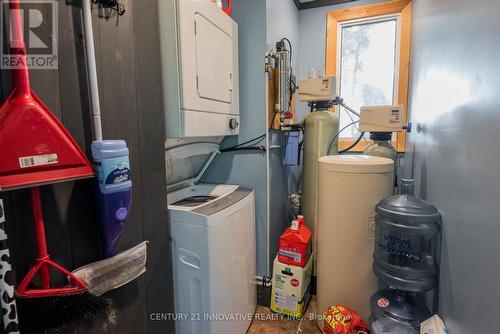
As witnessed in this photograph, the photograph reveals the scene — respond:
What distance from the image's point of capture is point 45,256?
2.34ft

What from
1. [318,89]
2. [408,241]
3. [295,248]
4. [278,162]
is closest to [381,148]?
[318,89]

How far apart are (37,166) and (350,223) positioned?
1540 millimetres

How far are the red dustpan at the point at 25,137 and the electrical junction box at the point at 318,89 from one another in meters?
1.92

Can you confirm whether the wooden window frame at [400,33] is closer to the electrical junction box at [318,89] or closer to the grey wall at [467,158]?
the electrical junction box at [318,89]

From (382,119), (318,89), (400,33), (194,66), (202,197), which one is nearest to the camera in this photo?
(194,66)

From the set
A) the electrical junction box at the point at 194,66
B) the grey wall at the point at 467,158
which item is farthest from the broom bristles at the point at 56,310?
the grey wall at the point at 467,158

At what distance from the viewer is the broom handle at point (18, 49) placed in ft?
2.01

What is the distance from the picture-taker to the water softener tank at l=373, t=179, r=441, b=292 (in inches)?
51.4

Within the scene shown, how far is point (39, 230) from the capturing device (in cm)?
70

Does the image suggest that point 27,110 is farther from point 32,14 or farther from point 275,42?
point 275,42

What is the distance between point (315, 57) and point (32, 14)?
270cm

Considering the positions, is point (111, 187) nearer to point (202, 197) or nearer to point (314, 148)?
point (202, 197)

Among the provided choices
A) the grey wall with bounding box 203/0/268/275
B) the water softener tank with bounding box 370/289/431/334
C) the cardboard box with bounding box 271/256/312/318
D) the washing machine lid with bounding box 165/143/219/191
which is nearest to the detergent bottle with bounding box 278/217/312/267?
the cardboard box with bounding box 271/256/312/318

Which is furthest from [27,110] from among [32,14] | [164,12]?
[164,12]
